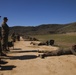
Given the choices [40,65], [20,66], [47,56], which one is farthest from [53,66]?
[47,56]

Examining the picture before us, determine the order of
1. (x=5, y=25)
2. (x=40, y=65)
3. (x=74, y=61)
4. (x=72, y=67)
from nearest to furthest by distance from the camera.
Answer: (x=72, y=67) < (x=40, y=65) < (x=74, y=61) < (x=5, y=25)

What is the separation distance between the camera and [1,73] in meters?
8.51

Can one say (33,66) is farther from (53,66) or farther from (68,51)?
(68,51)

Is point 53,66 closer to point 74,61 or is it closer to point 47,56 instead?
point 74,61

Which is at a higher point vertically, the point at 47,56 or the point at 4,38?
the point at 4,38

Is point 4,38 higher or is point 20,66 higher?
point 4,38

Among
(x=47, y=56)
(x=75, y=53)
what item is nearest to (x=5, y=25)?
(x=47, y=56)

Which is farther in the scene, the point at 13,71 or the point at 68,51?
the point at 68,51

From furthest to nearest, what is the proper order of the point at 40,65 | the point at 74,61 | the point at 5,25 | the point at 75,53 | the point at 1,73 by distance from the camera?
the point at 5,25 → the point at 75,53 → the point at 74,61 → the point at 40,65 → the point at 1,73

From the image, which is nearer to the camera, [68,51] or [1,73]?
[1,73]

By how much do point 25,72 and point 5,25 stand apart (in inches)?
253

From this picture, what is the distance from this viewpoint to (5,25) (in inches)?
574

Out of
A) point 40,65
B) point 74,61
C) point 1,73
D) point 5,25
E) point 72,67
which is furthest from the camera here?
point 5,25

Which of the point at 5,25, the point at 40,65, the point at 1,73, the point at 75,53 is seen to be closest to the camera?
the point at 1,73
